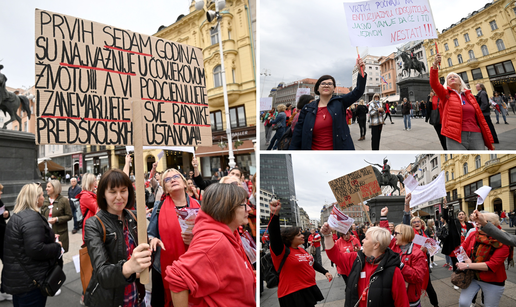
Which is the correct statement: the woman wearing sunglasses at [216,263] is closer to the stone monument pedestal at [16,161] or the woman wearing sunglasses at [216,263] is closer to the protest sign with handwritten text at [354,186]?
the protest sign with handwritten text at [354,186]

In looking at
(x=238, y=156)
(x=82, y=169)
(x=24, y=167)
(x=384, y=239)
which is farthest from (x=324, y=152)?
(x=82, y=169)

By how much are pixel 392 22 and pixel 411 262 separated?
3.24 m

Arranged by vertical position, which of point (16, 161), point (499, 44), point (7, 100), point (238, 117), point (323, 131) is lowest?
point (323, 131)

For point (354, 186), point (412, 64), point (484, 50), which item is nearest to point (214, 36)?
point (412, 64)

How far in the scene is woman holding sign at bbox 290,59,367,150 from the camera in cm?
354

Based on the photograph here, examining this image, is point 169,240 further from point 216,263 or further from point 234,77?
point 234,77

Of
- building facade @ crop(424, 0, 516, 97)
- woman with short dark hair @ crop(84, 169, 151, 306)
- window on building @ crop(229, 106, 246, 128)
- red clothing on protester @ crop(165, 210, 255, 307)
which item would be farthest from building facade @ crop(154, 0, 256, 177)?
red clothing on protester @ crop(165, 210, 255, 307)

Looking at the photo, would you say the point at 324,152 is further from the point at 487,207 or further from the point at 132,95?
the point at 487,207

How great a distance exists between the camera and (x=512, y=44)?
7.91 meters

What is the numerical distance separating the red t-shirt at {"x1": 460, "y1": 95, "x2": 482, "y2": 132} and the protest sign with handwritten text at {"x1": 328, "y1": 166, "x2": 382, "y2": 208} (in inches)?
63.9

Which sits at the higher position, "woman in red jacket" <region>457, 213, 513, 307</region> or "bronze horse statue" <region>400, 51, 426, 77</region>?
"bronze horse statue" <region>400, 51, 426, 77</region>

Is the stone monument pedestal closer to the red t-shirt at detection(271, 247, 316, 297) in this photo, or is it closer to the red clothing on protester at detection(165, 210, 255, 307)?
the red t-shirt at detection(271, 247, 316, 297)

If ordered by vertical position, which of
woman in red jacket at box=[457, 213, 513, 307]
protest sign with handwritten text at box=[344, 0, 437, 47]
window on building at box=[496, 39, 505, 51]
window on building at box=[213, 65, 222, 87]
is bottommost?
woman in red jacket at box=[457, 213, 513, 307]

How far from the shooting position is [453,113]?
4.12 m
